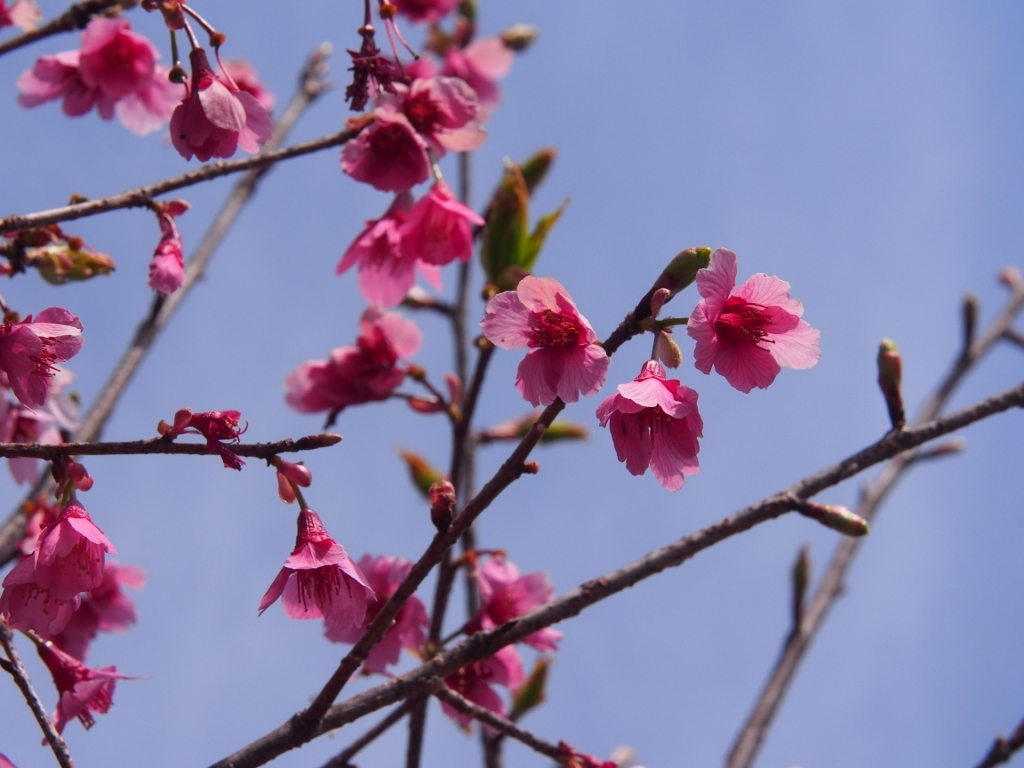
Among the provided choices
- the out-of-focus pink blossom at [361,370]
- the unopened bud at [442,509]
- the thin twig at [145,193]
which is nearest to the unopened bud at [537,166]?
the out-of-focus pink blossom at [361,370]

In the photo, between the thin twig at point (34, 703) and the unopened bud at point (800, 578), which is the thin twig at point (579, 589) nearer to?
the thin twig at point (34, 703)

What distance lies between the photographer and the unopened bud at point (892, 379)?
5.91 feet

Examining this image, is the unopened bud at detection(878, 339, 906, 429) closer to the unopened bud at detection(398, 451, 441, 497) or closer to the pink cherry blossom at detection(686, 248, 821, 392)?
the pink cherry blossom at detection(686, 248, 821, 392)

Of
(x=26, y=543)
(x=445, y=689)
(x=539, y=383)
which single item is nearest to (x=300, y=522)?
(x=445, y=689)

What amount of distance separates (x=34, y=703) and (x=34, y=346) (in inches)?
22.1

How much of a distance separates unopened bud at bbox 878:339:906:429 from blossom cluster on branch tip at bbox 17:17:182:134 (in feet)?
5.88

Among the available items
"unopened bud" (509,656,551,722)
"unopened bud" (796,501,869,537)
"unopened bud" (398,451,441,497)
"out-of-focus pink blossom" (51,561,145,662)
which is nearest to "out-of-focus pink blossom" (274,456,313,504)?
"unopened bud" (796,501,869,537)

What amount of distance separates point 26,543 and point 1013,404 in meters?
2.15

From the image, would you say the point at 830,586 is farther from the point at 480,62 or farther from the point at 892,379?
the point at 480,62

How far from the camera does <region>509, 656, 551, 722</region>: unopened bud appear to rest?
276cm

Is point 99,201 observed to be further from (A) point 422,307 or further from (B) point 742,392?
(A) point 422,307

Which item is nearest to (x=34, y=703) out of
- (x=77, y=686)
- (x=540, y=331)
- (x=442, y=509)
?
(x=77, y=686)

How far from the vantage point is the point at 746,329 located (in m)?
1.65

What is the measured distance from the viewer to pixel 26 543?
2.21 m
